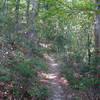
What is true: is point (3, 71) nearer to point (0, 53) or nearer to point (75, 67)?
point (0, 53)

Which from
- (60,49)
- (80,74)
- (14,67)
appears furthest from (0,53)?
(60,49)

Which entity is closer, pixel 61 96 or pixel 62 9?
pixel 62 9

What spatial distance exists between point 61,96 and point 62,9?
4.08 m

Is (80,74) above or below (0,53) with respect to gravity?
below

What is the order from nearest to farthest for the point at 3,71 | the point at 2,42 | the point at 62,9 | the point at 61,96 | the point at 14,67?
the point at 62,9 < the point at 3,71 < the point at 61,96 < the point at 14,67 < the point at 2,42

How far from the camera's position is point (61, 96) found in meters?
7.32

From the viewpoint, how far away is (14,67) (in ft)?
25.9

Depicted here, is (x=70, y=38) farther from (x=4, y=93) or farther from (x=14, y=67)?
(x=4, y=93)

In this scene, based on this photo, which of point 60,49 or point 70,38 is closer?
point 70,38

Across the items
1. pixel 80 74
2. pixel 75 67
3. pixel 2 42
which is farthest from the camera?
pixel 75 67

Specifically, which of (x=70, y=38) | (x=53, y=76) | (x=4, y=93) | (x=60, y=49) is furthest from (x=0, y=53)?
(x=60, y=49)

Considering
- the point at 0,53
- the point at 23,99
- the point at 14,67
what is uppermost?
the point at 0,53

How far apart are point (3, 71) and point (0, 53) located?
1849 mm

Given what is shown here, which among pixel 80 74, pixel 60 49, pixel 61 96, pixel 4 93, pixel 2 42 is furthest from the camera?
pixel 60 49
